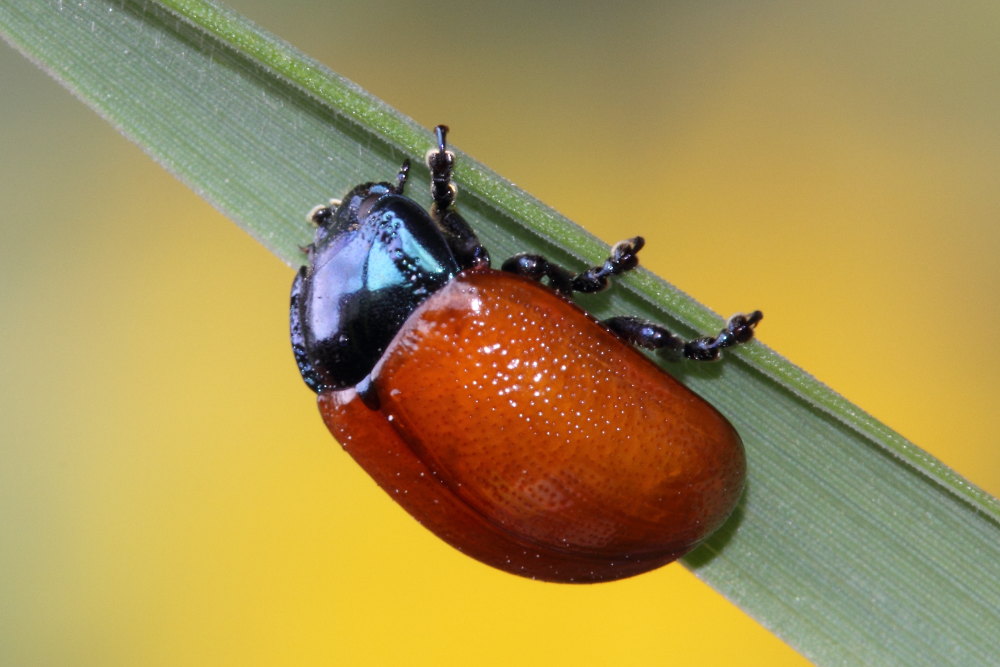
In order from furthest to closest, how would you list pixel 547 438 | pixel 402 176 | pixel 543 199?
pixel 543 199, pixel 402 176, pixel 547 438

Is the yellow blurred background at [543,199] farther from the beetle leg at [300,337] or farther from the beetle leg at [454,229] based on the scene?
the beetle leg at [454,229]

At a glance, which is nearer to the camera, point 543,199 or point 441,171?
point 441,171

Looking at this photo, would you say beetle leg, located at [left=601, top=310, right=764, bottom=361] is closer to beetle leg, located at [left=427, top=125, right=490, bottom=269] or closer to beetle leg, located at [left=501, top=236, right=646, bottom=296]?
beetle leg, located at [left=501, top=236, right=646, bottom=296]

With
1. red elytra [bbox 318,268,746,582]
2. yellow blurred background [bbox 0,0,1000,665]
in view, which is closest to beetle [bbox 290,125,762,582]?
red elytra [bbox 318,268,746,582]

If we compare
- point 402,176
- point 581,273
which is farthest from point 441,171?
point 581,273

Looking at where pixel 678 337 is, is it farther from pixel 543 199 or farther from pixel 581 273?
pixel 543 199

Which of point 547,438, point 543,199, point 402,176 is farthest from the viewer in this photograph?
point 543,199

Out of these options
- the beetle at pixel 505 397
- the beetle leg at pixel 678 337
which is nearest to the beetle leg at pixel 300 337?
the beetle at pixel 505 397
